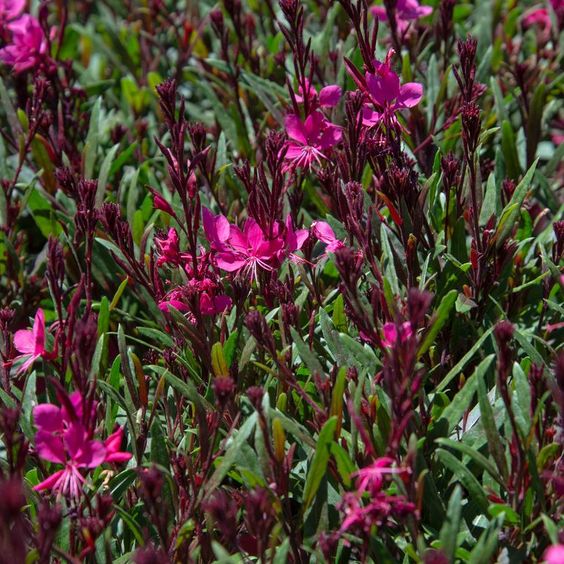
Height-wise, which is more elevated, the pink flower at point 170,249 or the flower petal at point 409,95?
the flower petal at point 409,95

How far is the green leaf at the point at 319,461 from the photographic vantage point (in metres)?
1.83

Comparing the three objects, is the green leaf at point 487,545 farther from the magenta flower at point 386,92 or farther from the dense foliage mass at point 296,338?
the magenta flower at point 386,92

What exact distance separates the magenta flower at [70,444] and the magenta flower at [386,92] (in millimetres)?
1057

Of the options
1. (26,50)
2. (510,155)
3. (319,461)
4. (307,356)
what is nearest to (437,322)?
(307,356)

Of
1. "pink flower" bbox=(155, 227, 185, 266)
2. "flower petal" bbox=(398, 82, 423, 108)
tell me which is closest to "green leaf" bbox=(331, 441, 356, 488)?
"pink flower" bbox=(155, 227, 185, 266)

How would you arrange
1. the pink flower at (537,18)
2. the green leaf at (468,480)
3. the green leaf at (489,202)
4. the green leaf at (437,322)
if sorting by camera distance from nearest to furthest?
the green leaf at (468,480) → the green leaf at (437,322) → the green leaf at (489,202) → the pink flower at (537,18)

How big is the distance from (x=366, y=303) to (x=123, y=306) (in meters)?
1.00

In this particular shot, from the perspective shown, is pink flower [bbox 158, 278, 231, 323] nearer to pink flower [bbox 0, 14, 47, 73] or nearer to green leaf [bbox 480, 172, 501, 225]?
green leaf [bbox 480, 172, 501, 225]

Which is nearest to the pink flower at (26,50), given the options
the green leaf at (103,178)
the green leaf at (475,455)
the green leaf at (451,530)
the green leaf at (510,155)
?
the green leaf at (103,178)

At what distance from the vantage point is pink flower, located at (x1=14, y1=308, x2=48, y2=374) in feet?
7.27

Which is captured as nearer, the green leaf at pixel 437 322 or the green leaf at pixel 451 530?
the green leaf at pixel 451 530

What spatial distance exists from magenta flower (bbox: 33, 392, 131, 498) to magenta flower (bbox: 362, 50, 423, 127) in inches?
41.6

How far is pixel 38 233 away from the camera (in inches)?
142

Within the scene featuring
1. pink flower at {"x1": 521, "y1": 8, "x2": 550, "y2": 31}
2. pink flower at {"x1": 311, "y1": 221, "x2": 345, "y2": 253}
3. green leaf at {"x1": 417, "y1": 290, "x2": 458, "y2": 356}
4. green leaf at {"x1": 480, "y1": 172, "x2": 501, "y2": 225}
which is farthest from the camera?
Result: pink flower at {"x1": 521, "y1": 8, "x2": 550, "y2": 31}
